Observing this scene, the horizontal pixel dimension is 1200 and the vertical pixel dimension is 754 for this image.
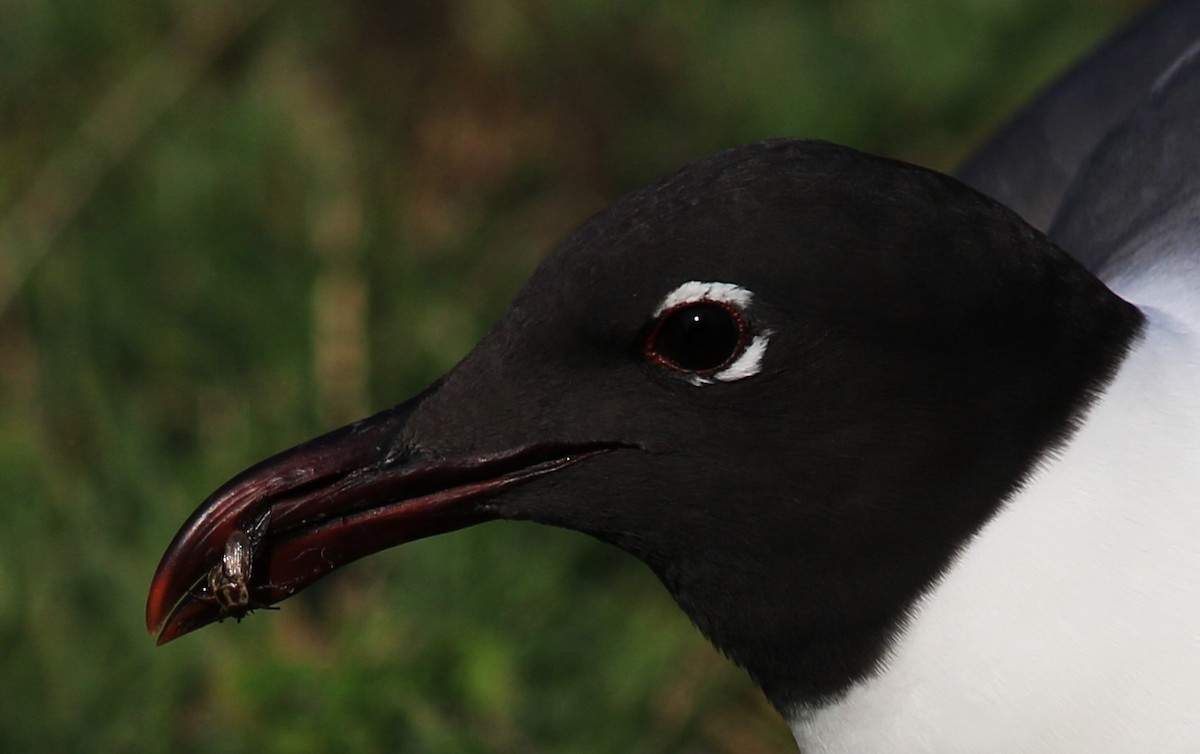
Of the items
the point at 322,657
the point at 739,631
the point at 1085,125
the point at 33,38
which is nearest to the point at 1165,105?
the point at 1085,125

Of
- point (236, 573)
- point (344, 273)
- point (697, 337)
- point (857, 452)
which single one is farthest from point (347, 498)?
point (344, 273)

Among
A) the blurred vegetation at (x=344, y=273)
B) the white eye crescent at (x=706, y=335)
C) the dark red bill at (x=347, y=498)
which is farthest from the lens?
the blurred vegetation at (x=344, y=273)

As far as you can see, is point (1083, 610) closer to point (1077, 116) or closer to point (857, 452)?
point (857, 452)

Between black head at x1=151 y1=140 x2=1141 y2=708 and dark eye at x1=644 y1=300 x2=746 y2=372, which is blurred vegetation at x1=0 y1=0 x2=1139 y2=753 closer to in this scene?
black head at x1=151 y1=140 x2=1141 y2=708

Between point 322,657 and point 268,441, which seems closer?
point 322,657

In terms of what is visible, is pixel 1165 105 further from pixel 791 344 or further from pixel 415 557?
pixel 415 557

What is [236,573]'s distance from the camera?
2.21m

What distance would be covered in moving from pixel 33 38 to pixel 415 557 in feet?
5.89

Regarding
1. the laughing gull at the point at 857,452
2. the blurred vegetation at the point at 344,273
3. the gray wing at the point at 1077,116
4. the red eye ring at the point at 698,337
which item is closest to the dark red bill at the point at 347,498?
the laughing gull at the point at 857,452

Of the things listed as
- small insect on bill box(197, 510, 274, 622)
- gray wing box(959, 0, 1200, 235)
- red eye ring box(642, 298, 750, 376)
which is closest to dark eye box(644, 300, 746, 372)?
red eye ring box(642, 298, 750, 376)

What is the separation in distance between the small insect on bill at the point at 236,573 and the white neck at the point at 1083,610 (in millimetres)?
714

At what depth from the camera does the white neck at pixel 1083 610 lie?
2010 millimetres

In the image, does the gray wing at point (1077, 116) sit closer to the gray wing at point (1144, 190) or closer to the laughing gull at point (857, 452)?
the gray wing at point (1144, 190)

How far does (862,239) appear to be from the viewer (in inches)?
78.7
